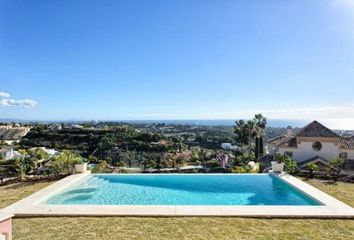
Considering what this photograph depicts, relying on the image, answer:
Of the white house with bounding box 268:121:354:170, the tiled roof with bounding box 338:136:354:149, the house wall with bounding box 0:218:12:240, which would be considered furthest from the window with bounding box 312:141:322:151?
the house wall with bounding box 0:218:12:240

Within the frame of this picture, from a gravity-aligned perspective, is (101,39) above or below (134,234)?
above

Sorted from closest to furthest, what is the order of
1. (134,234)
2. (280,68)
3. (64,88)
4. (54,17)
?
(134,234), (54,17), (280,68), (64,88)

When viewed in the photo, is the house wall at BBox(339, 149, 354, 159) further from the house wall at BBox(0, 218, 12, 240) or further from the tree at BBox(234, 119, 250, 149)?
the house wall at BBox(0, 218, 12, 240)

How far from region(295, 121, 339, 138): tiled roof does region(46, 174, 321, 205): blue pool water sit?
8.35m

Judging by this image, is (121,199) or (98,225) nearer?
(98,225)

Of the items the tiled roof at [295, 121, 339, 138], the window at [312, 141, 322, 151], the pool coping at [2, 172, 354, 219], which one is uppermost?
the tiled roof at [295, 121, 339, 138]

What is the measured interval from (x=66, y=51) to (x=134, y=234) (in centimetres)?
1394

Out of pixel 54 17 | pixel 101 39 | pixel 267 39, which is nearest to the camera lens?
pixel 54 17

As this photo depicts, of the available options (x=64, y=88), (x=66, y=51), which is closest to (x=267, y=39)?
(x=66, y=51)

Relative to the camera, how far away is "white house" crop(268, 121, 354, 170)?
18141 mm

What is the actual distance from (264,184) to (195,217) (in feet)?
18.6

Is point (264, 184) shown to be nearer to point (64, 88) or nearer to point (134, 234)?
point (134, 234)

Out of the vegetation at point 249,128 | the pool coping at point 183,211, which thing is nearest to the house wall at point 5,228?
the pool coping at point 183,211

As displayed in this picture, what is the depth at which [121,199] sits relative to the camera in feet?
30.3
